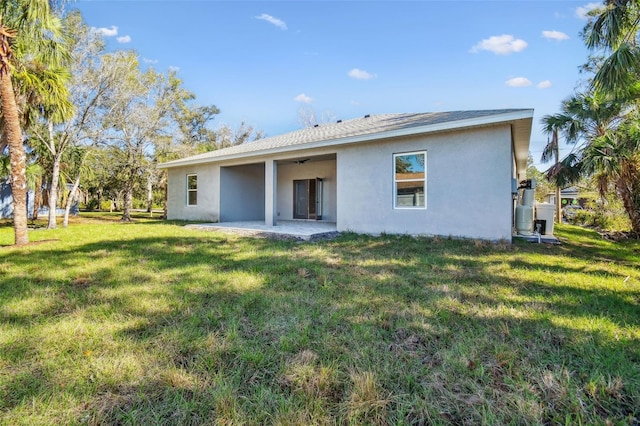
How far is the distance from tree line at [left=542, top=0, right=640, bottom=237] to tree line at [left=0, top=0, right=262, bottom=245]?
12112 mm

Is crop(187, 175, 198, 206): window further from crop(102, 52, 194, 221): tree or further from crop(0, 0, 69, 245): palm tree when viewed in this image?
crop(0, 0, 69, 245): palm tree

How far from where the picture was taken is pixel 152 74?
1792cm

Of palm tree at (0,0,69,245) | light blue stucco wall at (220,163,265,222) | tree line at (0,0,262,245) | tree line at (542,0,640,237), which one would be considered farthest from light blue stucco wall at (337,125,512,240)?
tree line at (0,0,262,245)

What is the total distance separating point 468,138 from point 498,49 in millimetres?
6132

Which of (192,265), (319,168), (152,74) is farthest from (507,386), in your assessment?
(152,74)

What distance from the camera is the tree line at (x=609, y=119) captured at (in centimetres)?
590

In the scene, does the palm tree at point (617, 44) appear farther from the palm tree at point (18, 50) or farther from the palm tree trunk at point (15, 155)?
the palm tree trunk at point (15, 155)

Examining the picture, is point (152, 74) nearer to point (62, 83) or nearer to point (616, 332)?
point (62, 83)

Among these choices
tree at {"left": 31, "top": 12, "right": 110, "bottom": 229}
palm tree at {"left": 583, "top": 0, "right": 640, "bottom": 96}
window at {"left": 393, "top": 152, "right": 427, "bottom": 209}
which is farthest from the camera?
tree at {"left": 31, "top": 12, "right": 110, "bottom": 229}

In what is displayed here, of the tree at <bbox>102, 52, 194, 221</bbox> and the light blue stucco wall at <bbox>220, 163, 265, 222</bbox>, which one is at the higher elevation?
the tree at <bbox>102, 52, 194, 221</bbox>

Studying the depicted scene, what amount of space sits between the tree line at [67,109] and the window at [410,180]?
30.7 ft

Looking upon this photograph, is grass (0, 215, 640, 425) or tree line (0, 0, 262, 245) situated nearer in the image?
grass (0, 215, 640, 425)

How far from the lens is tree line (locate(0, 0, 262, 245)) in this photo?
7094mm

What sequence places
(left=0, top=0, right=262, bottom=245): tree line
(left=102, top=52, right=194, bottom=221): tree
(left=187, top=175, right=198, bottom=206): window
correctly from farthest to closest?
(left=187, top=175, right=198, bottom=206): window → (left=102, top=52, right=194, bottom=221): tree → (left=0, top=0, right=262, bottom=245): tree line
